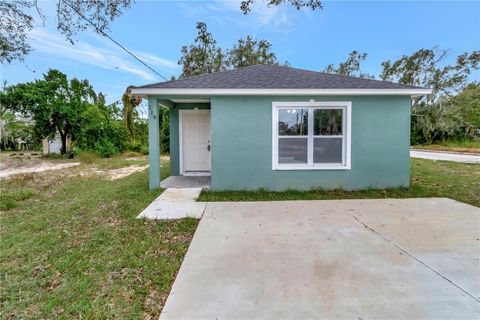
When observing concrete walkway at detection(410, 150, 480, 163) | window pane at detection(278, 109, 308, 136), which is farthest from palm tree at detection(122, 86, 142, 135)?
concrete walkway at detection(410, 150, 480, 163)

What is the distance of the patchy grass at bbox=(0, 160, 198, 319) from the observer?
2350 mm

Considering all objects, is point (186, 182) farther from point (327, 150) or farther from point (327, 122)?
point (327, 122)

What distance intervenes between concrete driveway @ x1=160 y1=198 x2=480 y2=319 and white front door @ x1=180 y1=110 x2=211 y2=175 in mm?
4375

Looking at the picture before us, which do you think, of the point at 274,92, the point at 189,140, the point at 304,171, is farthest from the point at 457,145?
the point at 189,140

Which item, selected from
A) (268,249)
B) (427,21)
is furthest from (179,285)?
(427,21)

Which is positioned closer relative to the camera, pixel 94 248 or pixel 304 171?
pixel 94 248

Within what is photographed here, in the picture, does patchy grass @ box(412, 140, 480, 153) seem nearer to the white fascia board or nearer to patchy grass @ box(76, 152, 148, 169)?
the white fascia board

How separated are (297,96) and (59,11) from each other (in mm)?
5312

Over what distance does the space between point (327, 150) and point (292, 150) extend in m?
0.94

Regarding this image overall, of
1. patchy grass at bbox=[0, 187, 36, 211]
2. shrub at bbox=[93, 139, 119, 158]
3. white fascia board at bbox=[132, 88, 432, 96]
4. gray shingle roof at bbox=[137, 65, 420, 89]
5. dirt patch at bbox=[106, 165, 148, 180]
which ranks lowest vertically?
patchy grass at bbox=[0, 187, 36, 211]

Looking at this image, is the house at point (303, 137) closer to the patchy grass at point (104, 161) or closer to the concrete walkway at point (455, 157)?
the patchy grass at point (104, 161)

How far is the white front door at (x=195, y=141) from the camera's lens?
884cm

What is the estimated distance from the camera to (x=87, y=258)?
10.7 ft

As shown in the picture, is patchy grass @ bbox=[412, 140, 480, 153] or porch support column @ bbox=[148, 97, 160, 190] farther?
patchy grass @ bbox=[412, 140, 480, 153]
